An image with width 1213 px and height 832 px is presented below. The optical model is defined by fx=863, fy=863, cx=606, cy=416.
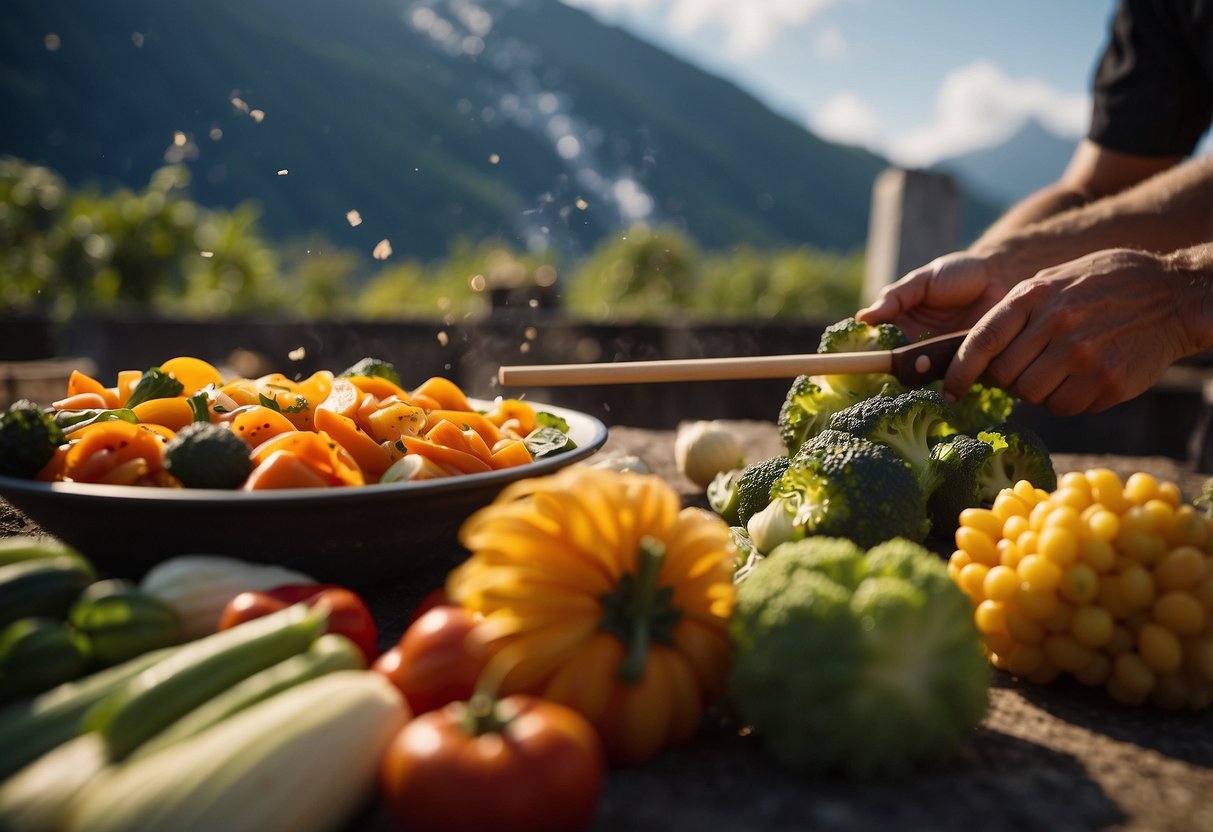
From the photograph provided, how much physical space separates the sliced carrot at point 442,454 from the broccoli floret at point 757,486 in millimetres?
670

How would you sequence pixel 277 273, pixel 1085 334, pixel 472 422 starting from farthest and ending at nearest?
pixel 277 273
pixel 1085 334
pixel 472 422

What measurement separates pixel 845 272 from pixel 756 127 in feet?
356

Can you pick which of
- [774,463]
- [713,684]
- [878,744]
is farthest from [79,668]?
[774,463]

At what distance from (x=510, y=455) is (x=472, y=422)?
8.3 inches

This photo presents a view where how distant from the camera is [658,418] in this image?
18.5ft

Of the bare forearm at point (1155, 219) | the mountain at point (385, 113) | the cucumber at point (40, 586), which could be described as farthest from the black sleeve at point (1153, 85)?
the mountain at point (385, 113)

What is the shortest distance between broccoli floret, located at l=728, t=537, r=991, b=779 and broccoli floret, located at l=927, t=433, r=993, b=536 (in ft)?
2.78

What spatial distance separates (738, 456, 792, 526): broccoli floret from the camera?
2.04m

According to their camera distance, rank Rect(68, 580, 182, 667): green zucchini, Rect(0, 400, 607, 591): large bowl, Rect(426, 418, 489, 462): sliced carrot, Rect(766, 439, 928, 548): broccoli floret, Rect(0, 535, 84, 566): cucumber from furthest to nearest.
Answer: Rect(426, 418, 489, 462): sliced carrot, Rect(766, 439, 928, 548): broccoli floret, Rect(0, 400, 607, 591): large bowl, Rect(0, 535, 84, 566): cucumber, Rect(68, 580, 182, 667): green zucchini

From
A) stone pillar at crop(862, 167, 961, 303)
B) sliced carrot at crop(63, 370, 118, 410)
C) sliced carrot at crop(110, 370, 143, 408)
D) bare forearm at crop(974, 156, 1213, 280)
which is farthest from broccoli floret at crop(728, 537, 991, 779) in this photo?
stone pillar at crop(862, 167, 961, 303)

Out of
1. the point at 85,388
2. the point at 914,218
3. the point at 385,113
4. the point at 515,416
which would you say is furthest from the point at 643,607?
the point at 385,113

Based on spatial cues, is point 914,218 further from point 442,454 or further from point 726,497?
point 442,454

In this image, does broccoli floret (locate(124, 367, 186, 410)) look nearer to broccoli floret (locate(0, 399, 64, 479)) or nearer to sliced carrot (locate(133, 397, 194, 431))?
sliced carrot (locate(133, 397, 194, 431))

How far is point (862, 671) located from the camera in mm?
1068
